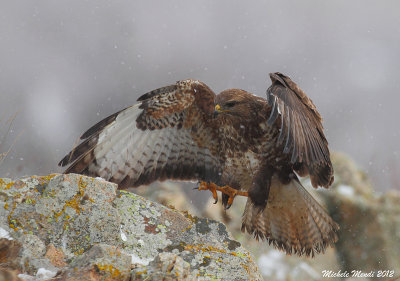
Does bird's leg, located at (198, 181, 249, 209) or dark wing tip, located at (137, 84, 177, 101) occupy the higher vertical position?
dark wing tip, located at (137, 84, 177, 101)

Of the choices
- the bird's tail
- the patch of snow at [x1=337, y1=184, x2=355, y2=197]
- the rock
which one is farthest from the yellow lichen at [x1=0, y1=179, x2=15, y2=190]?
the patch of snow at [x1=337, y1=184, x2=355, y2=197]

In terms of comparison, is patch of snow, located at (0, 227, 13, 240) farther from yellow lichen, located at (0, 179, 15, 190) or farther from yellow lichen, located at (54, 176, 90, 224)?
yellow lichen, located at (0, 179, 15, 190)

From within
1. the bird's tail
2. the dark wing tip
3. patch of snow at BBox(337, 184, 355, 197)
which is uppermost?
patch of snow at BBox(337, 184, 355, 197)

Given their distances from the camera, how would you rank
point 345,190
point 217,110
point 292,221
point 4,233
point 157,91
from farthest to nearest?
1. point 345,190
2. point 292,221
3. point 157,91
4. point 217,110
5. point 4,233

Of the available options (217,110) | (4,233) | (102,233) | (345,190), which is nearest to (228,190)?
(217,110)

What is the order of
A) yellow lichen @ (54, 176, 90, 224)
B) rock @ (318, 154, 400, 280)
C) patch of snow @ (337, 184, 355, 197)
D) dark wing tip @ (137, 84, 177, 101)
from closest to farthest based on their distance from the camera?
yellow lichen @ (54, 176, 90, 224)
dark wing tip @ (137, 84, 177, 101)
rock @ (318, 154, 400, 280)
patch of snow @ (337, 184, 355, 197)

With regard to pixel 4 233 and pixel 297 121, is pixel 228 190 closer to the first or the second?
pixel 297 121

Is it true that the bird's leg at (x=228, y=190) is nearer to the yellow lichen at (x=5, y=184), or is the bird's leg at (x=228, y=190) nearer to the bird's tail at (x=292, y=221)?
the bird's tail at (x=292, y=221)
